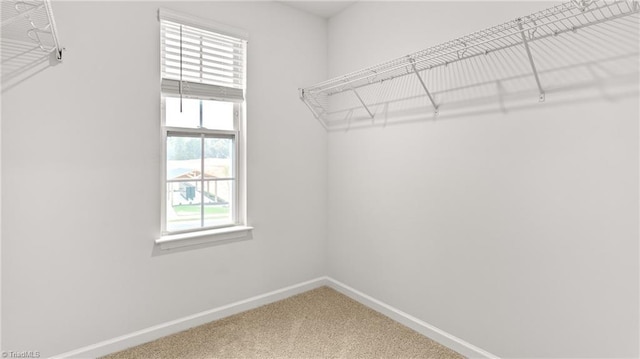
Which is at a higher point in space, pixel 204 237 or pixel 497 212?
pixel 497 212

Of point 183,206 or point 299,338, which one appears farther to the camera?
point 183,206

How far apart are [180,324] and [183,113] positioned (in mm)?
1475

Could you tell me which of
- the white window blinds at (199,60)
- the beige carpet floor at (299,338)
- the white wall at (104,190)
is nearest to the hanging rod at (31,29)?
the white wall at (104,190)

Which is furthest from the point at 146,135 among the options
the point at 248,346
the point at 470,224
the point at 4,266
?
the point at 470,224

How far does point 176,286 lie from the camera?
2.15 metres

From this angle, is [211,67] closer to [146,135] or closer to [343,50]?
[146,135]

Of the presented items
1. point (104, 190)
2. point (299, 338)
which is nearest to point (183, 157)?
point (104, 190)

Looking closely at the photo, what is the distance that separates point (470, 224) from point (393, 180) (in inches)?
24.7

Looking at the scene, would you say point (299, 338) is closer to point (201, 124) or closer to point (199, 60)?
point (201, 124)

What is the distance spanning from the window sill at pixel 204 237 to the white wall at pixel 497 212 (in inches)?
36.9

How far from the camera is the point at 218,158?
7.84ft

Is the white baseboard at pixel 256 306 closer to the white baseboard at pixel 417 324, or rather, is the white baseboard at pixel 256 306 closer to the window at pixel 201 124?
the white baseboard at pixel 417 324

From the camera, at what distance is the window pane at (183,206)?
217cm

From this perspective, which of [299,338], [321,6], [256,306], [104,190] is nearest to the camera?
[104,190]
